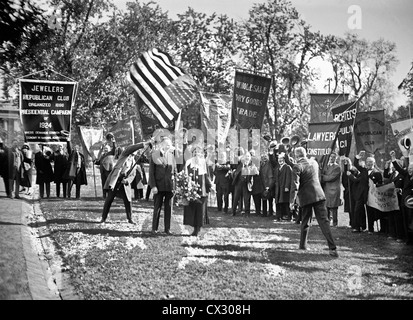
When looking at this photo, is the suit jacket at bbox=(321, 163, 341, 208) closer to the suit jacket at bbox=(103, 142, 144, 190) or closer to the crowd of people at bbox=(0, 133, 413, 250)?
the crowd of people at bbox=(0, 133, 413, 250)

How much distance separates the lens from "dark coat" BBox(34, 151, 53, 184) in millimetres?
17672

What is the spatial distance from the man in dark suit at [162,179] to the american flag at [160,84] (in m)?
1.16

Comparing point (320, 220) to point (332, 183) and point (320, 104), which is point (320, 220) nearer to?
point (332, 183)

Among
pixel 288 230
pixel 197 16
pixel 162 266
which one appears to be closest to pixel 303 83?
pixel 197 16

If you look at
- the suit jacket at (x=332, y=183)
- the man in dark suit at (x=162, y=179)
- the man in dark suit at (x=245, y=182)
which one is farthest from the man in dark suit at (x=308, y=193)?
the man in dark suit at (x=245, y=182)

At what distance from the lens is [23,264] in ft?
25.0

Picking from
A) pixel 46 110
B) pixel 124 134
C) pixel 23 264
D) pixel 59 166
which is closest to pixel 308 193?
pixel 23 264

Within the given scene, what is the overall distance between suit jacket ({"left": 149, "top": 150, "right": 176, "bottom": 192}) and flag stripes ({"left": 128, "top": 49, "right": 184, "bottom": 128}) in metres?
1.28

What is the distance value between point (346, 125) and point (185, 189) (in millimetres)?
5086

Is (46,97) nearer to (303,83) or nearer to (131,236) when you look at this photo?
(131,236)

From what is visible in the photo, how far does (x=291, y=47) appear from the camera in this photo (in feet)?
90.3

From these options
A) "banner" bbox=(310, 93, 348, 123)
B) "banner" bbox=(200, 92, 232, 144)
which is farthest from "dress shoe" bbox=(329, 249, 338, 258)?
"banner" bbox=(310, 93, 348, 123)

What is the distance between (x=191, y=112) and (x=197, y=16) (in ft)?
27.7
